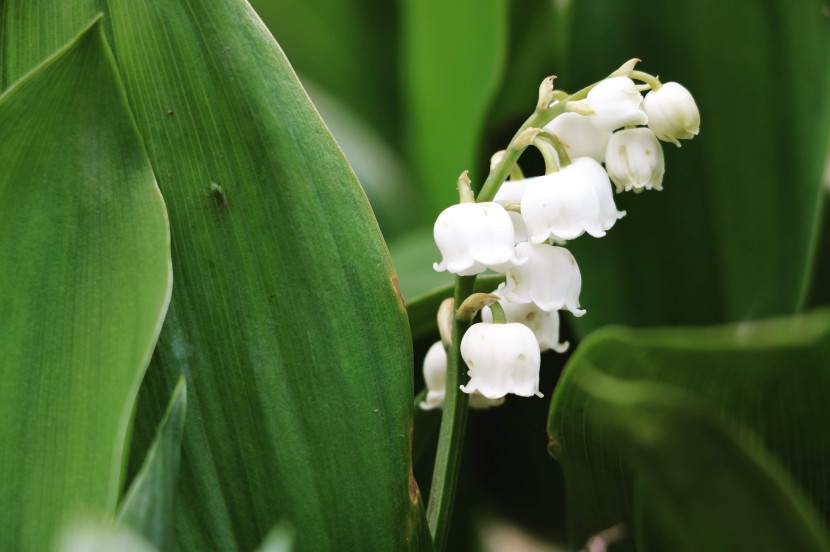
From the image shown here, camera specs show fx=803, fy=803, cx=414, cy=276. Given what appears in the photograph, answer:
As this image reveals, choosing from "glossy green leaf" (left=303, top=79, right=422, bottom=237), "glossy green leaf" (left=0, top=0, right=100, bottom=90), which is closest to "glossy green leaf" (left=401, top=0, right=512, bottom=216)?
"glossy green leaf" (left=303, top=79, right=422, bottom=237)

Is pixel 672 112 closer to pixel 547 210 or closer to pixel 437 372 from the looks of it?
pixel 547 210

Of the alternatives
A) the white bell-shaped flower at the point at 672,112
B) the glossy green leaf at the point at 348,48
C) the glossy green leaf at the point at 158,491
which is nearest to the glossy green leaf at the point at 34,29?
the glossy green leaf at the point at 158,491

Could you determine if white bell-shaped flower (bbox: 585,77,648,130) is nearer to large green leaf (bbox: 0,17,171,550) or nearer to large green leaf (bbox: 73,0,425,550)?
large green leaf (bbox: 73,0,425,550)

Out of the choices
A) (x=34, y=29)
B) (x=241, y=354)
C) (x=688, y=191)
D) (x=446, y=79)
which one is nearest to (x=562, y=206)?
(x=241, y=354)

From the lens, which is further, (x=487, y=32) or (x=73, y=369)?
(x=487, y=32)

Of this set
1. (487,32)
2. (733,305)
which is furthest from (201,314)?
(487,32)

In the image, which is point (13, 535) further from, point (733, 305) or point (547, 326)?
point (733, 305)

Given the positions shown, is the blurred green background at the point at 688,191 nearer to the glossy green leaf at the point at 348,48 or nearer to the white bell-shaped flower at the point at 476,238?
the white bell-shaped flower at the point at 476,238
